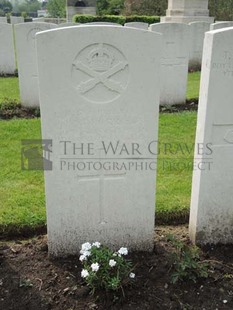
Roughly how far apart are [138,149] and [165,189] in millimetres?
1307

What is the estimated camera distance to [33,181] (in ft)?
13.8

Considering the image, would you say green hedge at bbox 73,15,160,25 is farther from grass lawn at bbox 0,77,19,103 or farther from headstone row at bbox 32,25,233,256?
headstone row at bbox 32,25,233,256

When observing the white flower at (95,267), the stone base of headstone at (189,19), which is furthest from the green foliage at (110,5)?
the white flower at (95,267)

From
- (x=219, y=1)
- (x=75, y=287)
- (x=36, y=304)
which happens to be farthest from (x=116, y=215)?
(x=219, y=1)

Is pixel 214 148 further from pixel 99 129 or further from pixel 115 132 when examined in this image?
pixel 99 129

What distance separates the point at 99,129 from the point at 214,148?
87 centimetres

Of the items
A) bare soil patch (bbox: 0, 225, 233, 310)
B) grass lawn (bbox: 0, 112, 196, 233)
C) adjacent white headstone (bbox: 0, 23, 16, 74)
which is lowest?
bare soil patch (bbox: 0, 225, 233, 310)

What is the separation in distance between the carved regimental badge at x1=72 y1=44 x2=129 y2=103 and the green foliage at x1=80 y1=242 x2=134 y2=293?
104 cm

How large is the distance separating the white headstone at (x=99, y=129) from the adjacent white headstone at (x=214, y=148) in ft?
1.18

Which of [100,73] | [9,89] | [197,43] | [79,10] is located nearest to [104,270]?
[100,73]

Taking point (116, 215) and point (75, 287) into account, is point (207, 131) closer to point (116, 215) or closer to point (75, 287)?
point (116, 215)

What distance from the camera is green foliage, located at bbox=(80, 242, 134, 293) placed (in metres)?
2.48

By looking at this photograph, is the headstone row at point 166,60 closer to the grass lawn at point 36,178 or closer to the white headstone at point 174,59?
the white headstone at point 174,59
